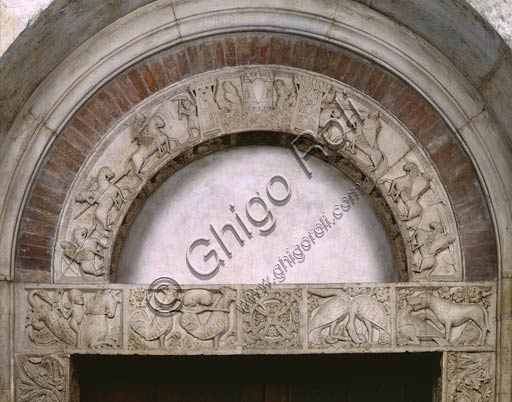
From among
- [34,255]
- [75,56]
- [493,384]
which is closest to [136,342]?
[34,255]

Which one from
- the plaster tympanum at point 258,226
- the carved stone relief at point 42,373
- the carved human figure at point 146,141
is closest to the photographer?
the carved stone relief at point 42,373

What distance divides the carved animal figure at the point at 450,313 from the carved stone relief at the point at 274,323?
72 centimetres

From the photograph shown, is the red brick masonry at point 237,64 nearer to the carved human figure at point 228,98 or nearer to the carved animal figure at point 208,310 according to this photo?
the carved human figure at point 228,98

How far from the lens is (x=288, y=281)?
219 inches

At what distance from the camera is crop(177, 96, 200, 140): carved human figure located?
213 inches

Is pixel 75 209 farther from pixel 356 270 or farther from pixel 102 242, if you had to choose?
pixel 356 270

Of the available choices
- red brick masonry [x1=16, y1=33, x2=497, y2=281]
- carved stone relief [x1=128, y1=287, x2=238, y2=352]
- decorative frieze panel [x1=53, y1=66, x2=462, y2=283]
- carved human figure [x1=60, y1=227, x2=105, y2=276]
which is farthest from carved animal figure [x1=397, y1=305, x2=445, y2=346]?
carved human figure [x1=60, y1=227, x2=105, y2=276]

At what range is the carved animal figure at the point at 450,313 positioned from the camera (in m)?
5.26

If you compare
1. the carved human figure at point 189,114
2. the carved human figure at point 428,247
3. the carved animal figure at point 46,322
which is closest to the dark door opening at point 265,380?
the carved animal figure at point 46,322

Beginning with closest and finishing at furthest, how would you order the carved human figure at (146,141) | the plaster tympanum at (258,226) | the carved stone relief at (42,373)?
the carved stone relief at (42,373)
the carved human figure at (146,141)
the plaster tympanum at (258,226)

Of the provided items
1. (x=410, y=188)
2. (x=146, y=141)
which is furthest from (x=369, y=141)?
(x=146, y=141)

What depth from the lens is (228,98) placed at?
5.42 meters

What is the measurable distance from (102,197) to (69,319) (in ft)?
2.52

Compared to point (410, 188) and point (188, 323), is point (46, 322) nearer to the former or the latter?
point (188, 323)
